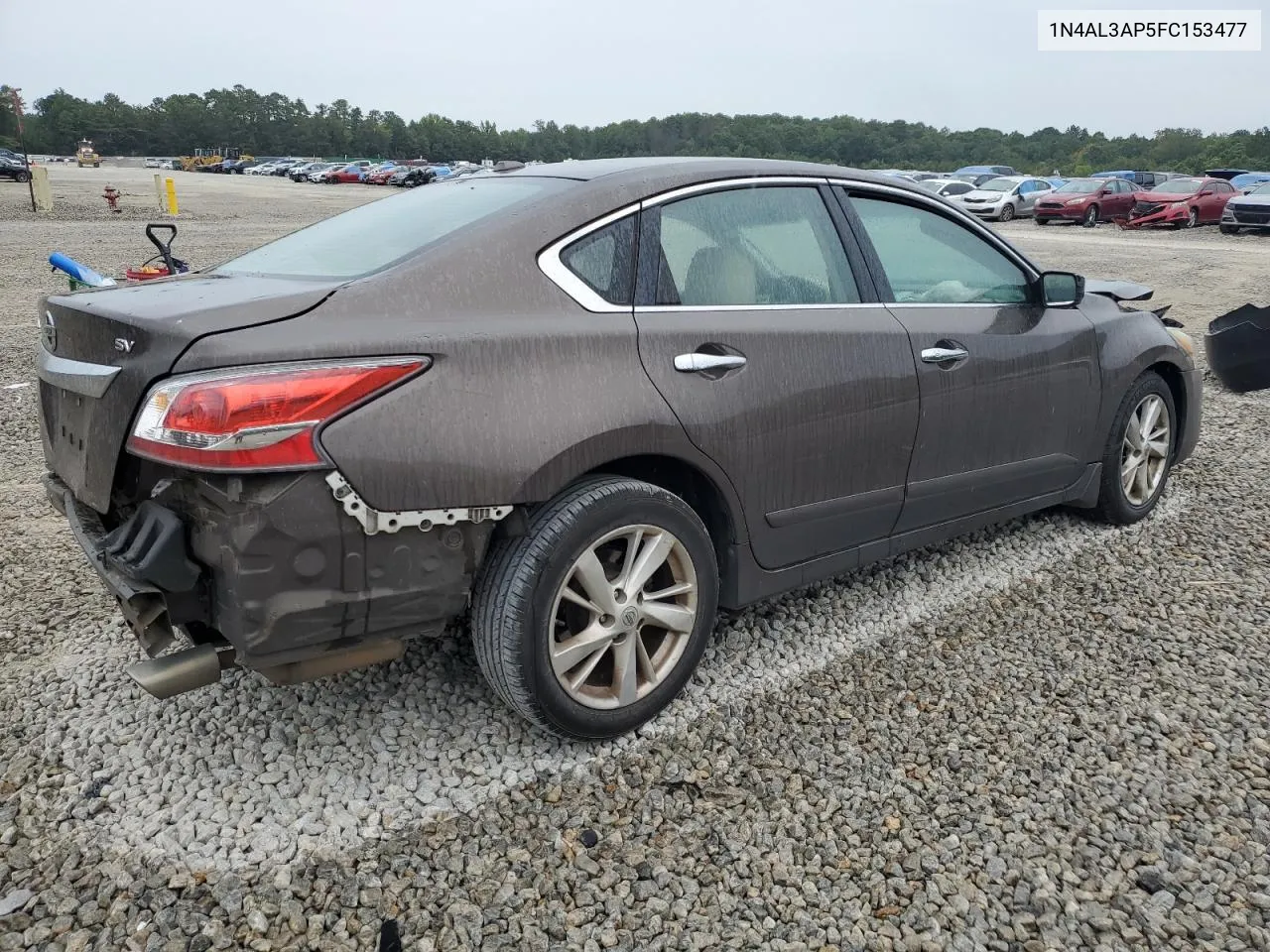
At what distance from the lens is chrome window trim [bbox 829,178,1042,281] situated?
3447 mm

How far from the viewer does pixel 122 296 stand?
258cm

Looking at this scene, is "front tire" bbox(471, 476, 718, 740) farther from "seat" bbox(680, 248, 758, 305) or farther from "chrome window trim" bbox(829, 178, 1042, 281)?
"chrome window trim" bbox(829, 178, 1042, 281)

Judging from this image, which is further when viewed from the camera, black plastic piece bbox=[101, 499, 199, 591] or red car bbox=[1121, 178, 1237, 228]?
red car bbox=[1121, 178, 1237, 228]

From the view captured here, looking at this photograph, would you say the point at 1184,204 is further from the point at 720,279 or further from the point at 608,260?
the point at 608,260

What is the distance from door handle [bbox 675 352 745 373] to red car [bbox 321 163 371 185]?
59.3 m

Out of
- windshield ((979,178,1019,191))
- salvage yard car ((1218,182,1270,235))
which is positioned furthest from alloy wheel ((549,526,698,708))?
windshield ((979,178,1019,191))

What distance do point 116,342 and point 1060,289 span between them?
3.30m

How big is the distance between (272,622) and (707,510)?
1.30 m

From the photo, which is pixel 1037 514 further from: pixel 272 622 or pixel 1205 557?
pixel 272 622

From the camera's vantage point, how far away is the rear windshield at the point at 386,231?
2.71 m

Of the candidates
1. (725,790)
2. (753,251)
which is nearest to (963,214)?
(753,251)

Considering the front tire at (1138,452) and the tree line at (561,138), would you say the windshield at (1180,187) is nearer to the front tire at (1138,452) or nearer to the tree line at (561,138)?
the tree line at (561,138)

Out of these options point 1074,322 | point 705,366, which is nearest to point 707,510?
point 705,366

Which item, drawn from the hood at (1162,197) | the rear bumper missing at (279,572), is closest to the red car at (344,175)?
the hood at (1162,197)
